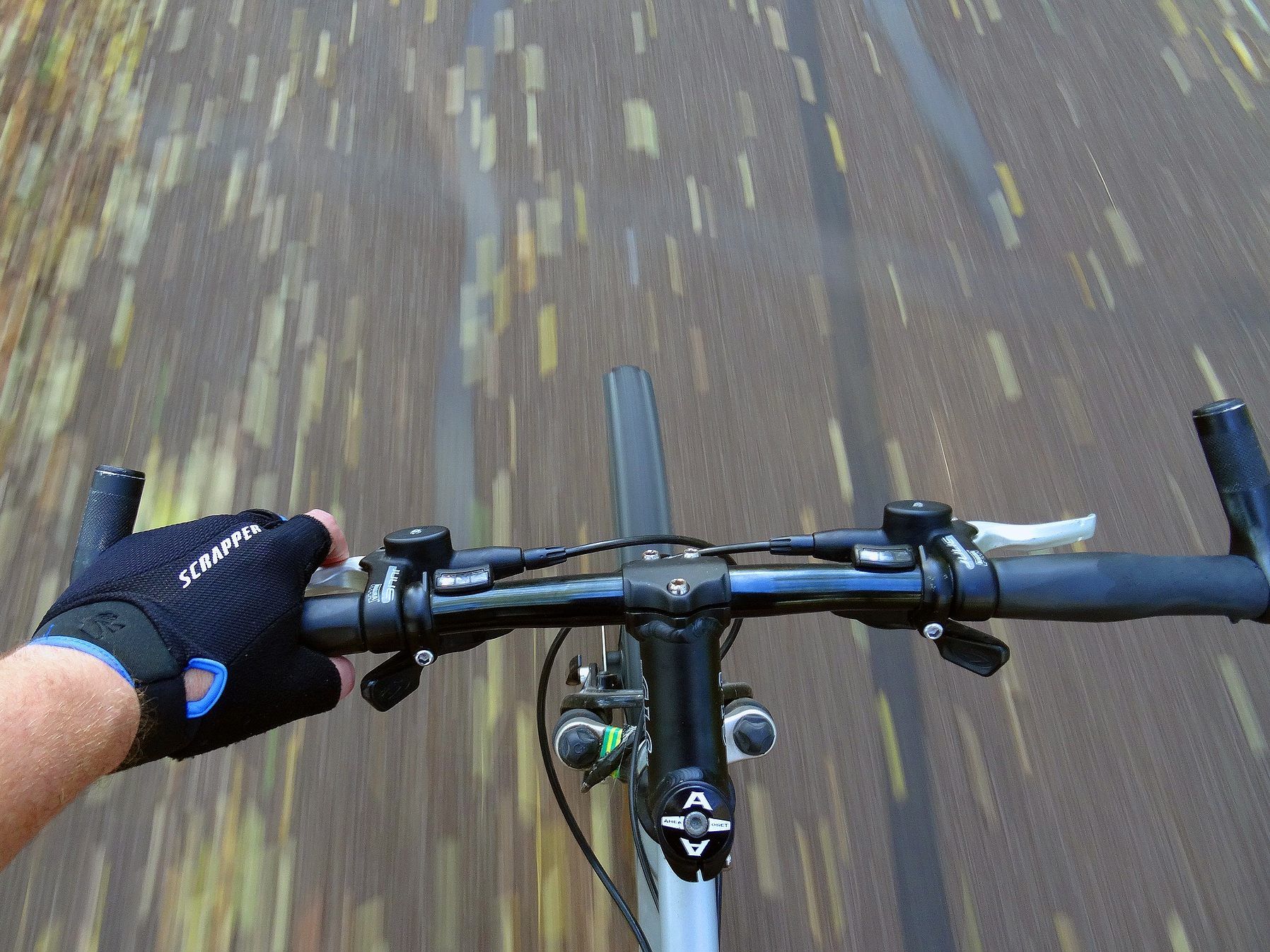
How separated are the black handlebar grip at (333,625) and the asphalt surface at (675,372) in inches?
30.0

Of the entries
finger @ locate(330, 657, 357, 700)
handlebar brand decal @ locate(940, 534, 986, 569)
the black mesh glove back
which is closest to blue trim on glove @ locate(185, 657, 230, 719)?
the black mesh glove back

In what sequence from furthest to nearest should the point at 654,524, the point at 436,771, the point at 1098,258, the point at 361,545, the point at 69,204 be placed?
the point at 69,204 < the point at 1098,258 < the point at 361,545 < the point at 436,771 < the point at 654,524

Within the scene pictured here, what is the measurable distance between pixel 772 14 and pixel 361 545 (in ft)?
6.44

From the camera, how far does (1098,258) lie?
6.37 ft

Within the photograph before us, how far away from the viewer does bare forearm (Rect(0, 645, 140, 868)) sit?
657 mm

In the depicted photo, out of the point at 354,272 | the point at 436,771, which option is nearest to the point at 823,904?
the point at 436,771

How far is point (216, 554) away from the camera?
735 millimetres

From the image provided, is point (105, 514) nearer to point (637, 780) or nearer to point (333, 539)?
point (333, 539)

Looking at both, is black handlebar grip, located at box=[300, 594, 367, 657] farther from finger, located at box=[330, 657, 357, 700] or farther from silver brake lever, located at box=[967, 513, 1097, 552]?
silver brake lever, located at box=[967, 513, 1097, 552]

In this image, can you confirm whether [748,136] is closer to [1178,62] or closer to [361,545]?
[1178,62]

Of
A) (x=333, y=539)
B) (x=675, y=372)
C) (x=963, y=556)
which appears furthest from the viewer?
Result: (x=675, y=372)

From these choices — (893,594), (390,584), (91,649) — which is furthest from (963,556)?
(91,649)

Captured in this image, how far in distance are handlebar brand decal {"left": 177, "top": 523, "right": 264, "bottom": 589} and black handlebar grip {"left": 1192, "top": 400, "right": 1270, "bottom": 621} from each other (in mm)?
863

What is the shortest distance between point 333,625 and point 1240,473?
83 cm
